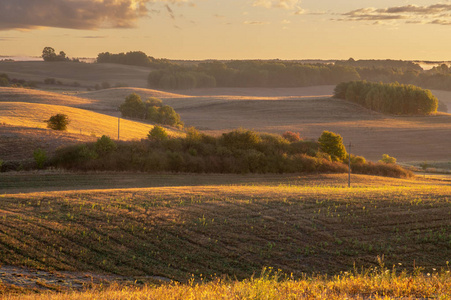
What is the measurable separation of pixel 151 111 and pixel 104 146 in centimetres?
5044

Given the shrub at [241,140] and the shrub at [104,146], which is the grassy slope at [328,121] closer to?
the shrub at [241,140]

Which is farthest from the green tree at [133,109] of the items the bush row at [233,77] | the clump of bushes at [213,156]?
the bush row at [233,77]

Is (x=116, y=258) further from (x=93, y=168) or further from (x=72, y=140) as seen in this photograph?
(x=72, y=140)

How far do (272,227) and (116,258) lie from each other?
655 cm

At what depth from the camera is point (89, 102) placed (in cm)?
10912

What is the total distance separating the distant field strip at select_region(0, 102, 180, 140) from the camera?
62.1m

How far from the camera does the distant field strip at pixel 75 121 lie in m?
62.1

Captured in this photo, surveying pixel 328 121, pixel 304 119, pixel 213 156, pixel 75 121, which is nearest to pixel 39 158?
pixel 213 156

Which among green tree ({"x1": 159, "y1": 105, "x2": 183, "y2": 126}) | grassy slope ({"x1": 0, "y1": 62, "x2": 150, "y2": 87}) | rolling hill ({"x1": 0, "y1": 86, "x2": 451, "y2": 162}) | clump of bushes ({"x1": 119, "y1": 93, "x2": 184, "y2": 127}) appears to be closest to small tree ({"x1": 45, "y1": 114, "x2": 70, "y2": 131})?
rolling hill ({"x1": 0, "y1": 86, "x2": 451, "y2": 162})

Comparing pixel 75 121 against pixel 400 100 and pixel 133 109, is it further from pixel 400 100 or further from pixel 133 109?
pixel 400 100

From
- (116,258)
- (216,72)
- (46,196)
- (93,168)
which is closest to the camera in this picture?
(116,258)

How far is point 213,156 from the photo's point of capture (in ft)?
149

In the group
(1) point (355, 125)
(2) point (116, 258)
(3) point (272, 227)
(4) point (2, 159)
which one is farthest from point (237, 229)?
(1) point (355, 125)

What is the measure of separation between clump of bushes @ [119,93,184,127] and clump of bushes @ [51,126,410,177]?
40.3 metres
